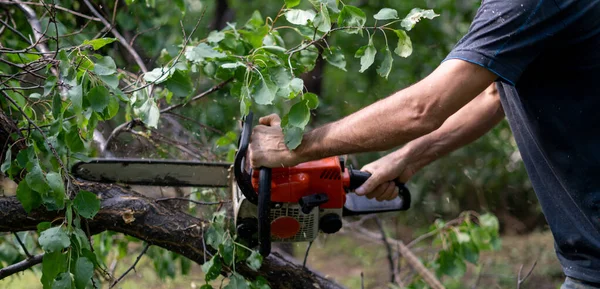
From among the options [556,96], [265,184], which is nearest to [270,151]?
[265,184]

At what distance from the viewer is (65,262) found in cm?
170

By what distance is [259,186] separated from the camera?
2.06m

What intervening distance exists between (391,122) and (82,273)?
3.14 feet

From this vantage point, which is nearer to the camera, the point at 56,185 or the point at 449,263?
the point at 56,185

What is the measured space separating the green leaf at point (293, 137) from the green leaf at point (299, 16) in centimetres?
37

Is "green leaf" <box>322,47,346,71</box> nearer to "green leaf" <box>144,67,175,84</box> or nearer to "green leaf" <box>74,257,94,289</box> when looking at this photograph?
"green leaf" <box>144,67,175,84</box>

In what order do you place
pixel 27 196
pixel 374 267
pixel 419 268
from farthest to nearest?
1. pixel 374 267
2. pixel 419 268
3. pixel 27 196

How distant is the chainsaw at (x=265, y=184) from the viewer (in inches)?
83.0

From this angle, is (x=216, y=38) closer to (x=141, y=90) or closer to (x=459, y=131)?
(x=141, y=90)

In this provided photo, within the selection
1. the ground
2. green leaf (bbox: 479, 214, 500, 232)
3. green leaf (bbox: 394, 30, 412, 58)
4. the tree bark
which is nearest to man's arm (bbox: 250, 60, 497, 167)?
green leaf (bbox: 394, 30, 412, 58)

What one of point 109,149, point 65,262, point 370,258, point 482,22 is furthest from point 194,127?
point 370,258

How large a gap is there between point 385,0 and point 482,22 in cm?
340

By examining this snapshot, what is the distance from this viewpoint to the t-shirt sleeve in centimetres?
169

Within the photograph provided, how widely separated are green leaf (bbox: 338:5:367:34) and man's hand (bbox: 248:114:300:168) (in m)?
0.41
